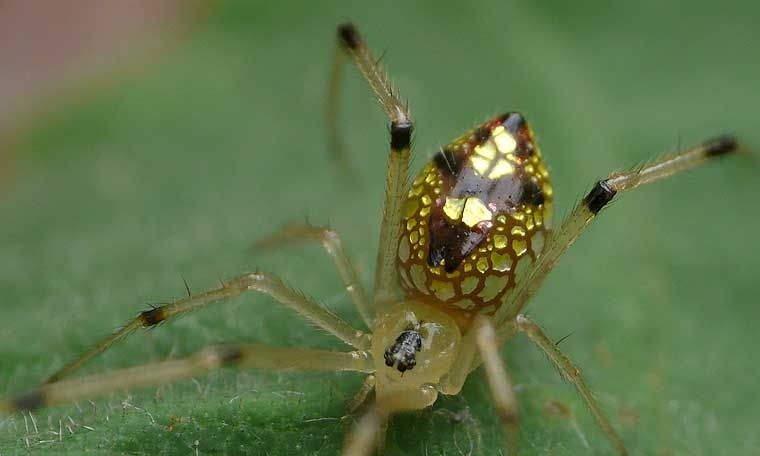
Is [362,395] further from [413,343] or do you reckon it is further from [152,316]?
[152,316]

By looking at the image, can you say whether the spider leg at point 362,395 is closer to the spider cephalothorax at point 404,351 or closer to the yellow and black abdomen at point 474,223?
the spider cephalothorax at point 404,351

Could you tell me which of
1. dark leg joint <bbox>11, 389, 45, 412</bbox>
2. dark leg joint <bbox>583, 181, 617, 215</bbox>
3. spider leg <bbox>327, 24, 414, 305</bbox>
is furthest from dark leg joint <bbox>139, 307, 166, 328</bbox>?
dark leg joint <bbox>583, 181, 617, 215</bbox>

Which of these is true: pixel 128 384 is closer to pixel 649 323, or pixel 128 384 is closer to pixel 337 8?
pixel 649 323

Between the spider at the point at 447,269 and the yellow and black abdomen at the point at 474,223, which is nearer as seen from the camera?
the spider at the point at 447,269

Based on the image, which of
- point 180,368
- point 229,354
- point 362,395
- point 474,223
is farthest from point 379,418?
point 474,223

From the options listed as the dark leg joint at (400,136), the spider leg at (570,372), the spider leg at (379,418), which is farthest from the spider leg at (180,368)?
the dark leg joint at (400,136)
